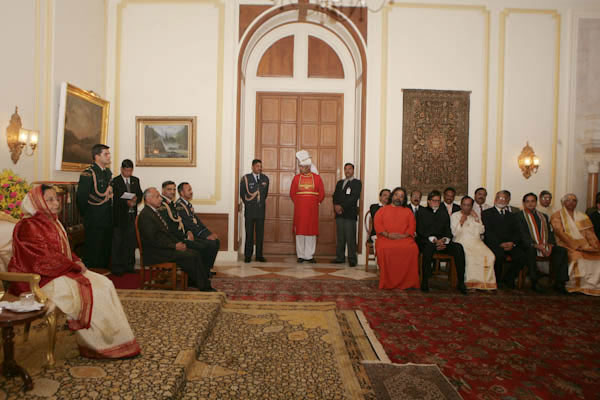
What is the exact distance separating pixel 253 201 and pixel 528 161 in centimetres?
484

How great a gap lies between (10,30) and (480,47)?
6.97 m

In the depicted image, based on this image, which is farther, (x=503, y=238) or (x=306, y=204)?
(x=306, y=204)

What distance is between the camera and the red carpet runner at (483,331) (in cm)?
289

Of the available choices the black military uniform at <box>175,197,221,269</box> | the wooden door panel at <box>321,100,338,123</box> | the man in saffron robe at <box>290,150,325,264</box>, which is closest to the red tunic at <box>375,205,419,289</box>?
the man in saffron robe at <box>290,150,325,264</box>

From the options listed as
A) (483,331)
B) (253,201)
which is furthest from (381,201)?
(483,331)

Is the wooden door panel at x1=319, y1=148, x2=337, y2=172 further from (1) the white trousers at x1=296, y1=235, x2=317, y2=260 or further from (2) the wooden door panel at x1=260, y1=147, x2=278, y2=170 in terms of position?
(1) the white trousers at x1=296, y1=235, x2=317, y2=260

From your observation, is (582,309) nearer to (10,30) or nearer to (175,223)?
(175,223)

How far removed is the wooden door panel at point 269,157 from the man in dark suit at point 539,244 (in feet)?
14.0

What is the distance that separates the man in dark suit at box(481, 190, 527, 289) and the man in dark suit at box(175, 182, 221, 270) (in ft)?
12.6

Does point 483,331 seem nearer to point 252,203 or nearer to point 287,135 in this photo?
point 252,203

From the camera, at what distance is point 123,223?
5957 millimetres

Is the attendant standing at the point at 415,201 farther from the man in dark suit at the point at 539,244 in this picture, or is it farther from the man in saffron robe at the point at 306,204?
the man in saffron robe at the point at 306,204

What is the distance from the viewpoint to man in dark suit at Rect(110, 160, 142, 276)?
5855 mm

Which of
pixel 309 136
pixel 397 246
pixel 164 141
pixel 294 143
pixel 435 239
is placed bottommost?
pixel 397 246
